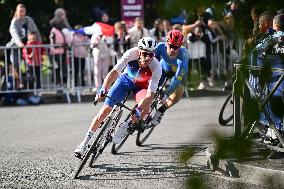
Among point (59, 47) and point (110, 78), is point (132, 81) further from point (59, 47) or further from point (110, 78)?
point (59, 47)

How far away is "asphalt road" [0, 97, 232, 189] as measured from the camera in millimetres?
8539

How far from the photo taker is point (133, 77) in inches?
390

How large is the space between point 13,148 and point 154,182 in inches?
137

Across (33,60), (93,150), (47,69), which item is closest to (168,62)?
(93,150)

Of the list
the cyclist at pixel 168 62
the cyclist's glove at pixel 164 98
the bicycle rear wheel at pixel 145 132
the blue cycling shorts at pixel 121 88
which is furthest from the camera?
the cyclist's glove at pixel 164 98

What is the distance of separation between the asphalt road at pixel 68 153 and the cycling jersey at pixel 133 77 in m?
0.63

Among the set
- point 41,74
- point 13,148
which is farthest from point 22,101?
point 13,148

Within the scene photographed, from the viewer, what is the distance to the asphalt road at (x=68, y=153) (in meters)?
8.54

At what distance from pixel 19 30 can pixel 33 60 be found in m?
0.73

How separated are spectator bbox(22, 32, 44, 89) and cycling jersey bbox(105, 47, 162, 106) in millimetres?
6934

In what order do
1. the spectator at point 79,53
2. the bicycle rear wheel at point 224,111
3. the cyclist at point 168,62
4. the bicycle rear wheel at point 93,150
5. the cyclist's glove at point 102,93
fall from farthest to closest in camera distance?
the spectator at point 79,53, the cyclist at point 168,62, the cyclist's glove at point 102,93, the bicycle rear wheel at point 93,150, the bicycle rear wheel at point 224,111

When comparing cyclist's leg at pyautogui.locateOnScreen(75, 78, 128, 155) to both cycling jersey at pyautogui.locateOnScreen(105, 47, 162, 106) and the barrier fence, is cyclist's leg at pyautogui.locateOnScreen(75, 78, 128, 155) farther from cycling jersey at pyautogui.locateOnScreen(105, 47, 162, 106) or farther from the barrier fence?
the barrier fence

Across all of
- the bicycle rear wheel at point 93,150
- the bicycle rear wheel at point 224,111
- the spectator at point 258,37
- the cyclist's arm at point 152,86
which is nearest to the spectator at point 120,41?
the bicycle rear wheel at point 224,111

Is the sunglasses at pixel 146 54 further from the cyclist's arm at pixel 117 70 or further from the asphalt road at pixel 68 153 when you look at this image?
the asphalt road at pixel 68 153
